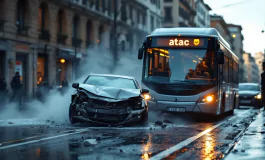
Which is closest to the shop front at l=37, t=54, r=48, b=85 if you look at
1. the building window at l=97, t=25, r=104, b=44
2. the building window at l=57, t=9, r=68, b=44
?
the building window at l=57, t=9, r=68, b=44

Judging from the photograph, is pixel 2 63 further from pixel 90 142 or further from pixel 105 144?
pixel 105 144

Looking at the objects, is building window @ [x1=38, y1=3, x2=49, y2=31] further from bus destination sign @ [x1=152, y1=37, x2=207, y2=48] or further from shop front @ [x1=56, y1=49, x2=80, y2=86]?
bus destination sign @ [x1=152, y1=37, x2=207, y2=48]

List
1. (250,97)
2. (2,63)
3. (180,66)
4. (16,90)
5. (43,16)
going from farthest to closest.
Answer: (43,16)
(250,97)
(2,63)
(16,90)
(180,66)

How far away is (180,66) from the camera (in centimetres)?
1620

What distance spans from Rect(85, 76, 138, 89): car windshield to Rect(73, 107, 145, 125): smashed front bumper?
163cm

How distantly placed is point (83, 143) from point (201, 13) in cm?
9803

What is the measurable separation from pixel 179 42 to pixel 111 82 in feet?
10.4

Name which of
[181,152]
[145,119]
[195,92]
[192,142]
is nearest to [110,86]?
[145,119]

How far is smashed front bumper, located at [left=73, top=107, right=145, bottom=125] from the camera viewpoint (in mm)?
12734

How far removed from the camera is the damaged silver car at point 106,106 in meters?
12.7

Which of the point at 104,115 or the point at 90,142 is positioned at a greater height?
the point at 104,115

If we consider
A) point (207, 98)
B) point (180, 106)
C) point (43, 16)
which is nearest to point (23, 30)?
point (43, 16)

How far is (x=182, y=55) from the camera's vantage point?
53.9ft

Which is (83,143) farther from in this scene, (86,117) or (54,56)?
(54,56)
